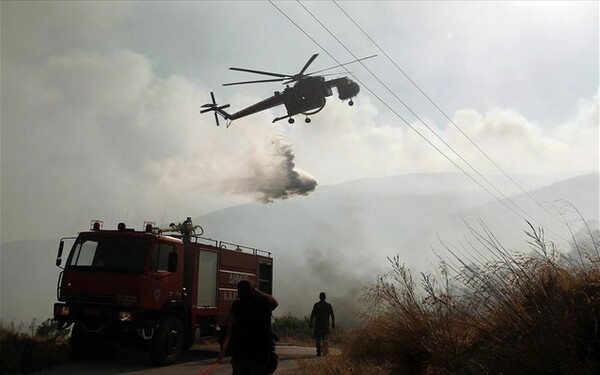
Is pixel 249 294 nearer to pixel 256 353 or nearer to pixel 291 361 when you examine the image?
pixel 256 353

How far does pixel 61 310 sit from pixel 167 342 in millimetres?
2427

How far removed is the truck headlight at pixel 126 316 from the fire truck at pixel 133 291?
0.07 feet

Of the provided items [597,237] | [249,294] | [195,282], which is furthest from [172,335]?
[597,237]

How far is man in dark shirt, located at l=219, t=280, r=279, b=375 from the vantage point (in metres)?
5.75

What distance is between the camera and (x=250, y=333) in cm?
581

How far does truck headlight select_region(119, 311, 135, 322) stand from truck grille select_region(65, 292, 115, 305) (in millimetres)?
335

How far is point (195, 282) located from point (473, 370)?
29.1 feet

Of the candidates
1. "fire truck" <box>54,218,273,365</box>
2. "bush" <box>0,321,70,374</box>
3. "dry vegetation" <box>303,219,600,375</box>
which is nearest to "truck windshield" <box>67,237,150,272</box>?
"fire truck" <box>54,218,273,365</box>

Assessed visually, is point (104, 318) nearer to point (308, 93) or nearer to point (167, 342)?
point (167, 342)

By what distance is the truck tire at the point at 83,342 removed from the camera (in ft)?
38.0

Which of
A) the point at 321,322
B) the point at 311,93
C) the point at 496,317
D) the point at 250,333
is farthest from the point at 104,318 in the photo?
the point at 311,93

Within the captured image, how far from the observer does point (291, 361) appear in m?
12.8

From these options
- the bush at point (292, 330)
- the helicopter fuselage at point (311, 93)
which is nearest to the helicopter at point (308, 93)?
the helicopter fuselage at point (311, 93)

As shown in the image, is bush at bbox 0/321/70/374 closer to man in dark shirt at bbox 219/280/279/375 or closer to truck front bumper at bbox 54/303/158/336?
truck front bumper at bbox 54/303/158/336
